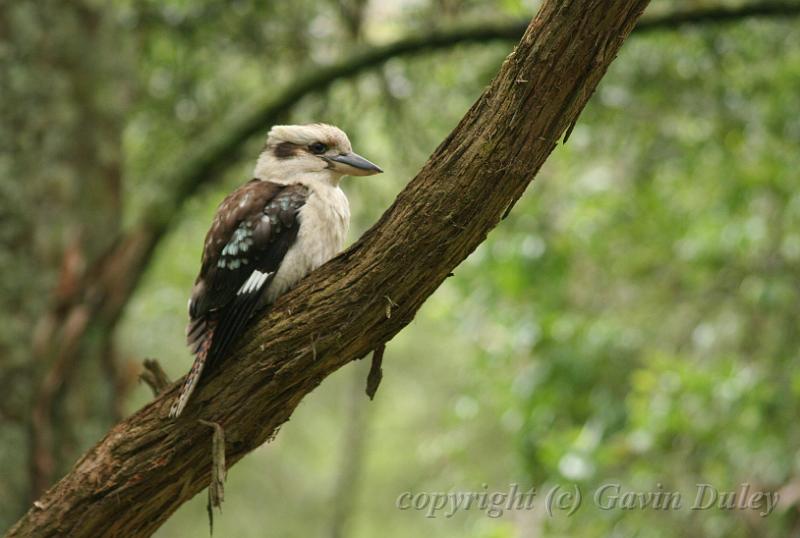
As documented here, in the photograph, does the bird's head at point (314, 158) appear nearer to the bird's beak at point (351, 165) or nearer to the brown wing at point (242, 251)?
the bird's beak at point (351, 165)

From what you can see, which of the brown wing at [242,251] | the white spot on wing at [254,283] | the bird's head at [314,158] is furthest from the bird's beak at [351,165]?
the white spot on wing at [254,283]

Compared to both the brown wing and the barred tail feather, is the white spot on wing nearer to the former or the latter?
the brown wing

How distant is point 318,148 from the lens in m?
A: 3.98

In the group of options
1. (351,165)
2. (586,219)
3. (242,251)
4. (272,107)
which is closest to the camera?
(242,251)

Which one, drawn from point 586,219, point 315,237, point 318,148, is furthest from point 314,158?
point 586,219

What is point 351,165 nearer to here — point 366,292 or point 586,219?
point 366,292

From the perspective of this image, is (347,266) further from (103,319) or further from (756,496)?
(756,496)

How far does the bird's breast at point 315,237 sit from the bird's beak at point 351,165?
10 cm

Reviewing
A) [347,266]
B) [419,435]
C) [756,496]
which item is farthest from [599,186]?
[419,435]

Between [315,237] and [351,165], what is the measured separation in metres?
0.43

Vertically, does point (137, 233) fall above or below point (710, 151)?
below

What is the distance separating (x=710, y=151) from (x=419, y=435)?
23.7ft

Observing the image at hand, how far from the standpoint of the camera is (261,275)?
3.43 m

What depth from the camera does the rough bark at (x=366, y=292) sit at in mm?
2525
